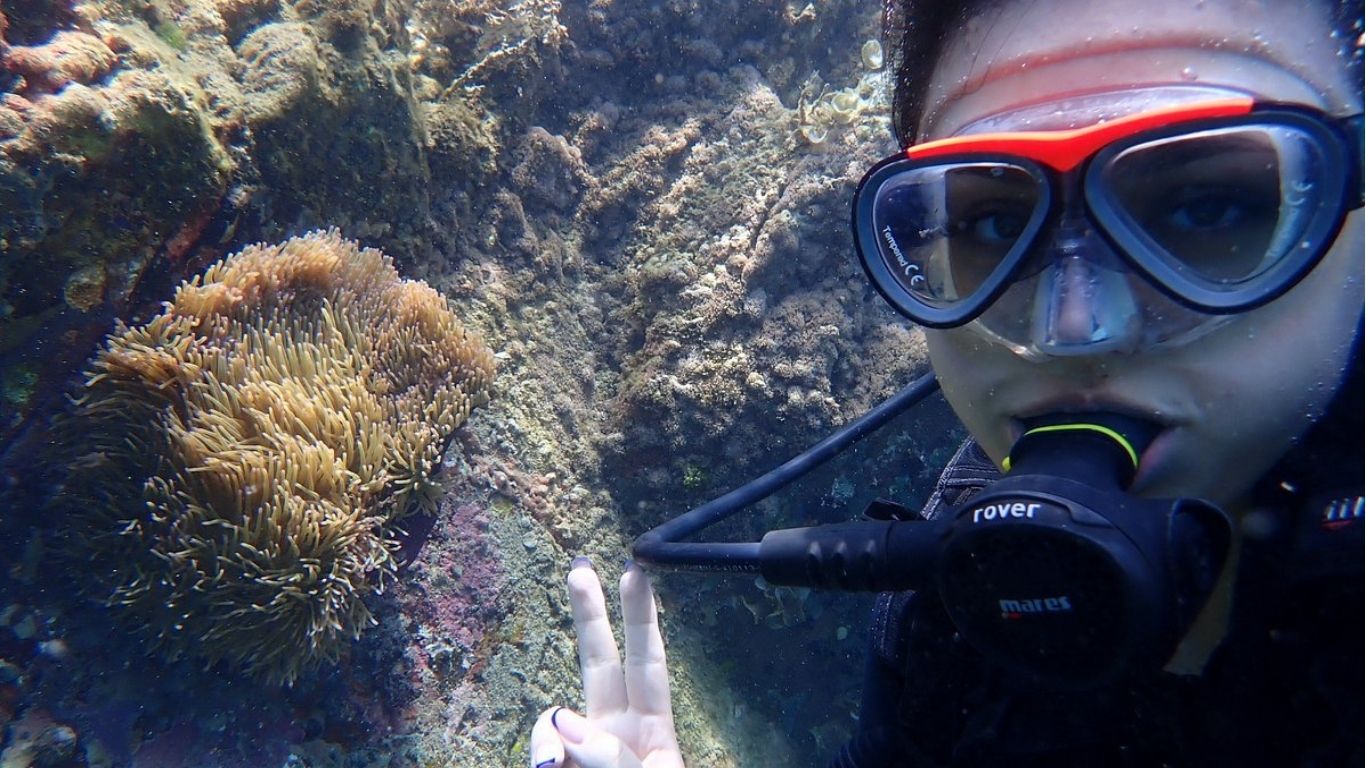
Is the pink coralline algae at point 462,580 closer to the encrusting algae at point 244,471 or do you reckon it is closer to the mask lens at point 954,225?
the encrusting algae at point 244,471

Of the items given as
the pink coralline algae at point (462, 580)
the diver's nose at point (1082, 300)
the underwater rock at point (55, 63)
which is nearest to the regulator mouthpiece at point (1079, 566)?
the diver's nose at point (1082, 300)

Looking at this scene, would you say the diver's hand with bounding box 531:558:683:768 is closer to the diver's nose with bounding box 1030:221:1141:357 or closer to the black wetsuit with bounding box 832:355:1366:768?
the black wetsuit with bounding box 832:355:1366:768

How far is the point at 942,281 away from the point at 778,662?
3.41m

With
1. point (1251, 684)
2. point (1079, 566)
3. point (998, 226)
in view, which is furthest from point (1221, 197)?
point (1251, 684)

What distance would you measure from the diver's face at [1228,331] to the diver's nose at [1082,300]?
3 cm

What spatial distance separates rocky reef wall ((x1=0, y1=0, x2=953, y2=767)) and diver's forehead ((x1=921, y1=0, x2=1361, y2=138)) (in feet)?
8.60

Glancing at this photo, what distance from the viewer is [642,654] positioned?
1.76 meters

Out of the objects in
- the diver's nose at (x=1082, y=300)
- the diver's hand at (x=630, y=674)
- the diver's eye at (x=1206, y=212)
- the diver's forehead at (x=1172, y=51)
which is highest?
the diver's forehead at (x=1172, y=51)

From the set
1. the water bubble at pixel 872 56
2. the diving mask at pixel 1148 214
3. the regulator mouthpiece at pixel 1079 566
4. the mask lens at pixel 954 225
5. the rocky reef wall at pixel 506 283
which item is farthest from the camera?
the water bubble at pixel 872 56

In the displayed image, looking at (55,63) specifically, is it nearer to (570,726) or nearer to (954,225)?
(570,726)

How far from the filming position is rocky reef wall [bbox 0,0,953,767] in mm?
2641

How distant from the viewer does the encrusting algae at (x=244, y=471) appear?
2531 millimetres

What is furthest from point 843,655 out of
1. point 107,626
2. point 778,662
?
point 107,626

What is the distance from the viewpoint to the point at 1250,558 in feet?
3.96
